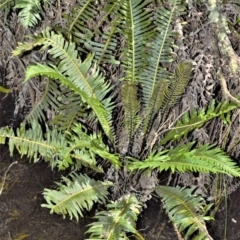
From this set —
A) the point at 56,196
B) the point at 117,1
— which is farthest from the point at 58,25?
the point at 56,196

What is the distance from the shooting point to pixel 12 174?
3.11m

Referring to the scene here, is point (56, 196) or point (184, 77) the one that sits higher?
point (184, 77)

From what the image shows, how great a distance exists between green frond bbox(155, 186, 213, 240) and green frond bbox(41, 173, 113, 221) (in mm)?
368

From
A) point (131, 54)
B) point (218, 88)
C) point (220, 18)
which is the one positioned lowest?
point (218, 88)

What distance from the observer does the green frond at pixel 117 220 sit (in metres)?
2.60

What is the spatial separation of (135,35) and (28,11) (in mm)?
657

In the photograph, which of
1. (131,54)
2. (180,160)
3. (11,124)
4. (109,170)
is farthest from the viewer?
(11,124)

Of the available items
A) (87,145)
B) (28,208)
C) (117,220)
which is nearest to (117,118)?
(87,145)

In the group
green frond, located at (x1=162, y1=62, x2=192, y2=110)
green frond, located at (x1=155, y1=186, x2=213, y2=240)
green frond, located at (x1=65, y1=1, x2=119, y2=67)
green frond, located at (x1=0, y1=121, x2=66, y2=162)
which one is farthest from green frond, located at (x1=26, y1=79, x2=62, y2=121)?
green frond, located at (x1=155, y1=186, x2=213, y2=240)

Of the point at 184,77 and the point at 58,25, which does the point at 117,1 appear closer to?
the point at 58,25

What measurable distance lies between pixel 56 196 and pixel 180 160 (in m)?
0.73

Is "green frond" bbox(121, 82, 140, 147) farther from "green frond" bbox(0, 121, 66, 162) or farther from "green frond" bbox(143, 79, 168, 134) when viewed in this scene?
"green frond" bbox(0, 121, 66, 162)

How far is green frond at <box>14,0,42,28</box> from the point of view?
2.78 meters

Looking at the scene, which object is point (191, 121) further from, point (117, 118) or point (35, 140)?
point (35, 140)
